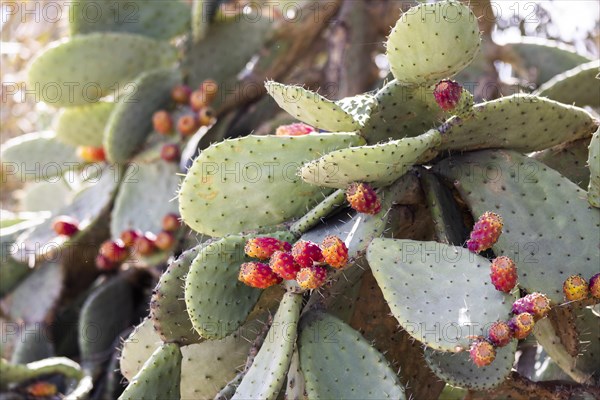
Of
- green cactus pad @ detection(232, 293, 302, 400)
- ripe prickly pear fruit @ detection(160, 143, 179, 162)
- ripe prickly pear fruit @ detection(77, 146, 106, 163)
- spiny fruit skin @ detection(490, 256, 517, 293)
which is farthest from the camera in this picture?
ripe prickly pear fruit @ detection(77, 146, 106, 163)

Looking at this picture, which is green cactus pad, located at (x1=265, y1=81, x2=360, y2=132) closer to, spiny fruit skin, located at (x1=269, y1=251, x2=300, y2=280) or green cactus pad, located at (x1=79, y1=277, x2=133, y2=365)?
spiny fruit skin, located at (x1=269, y1=251, x2=300, y2=280)

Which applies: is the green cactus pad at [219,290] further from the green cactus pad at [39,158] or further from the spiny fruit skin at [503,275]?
the green cactus pad at [39,158]

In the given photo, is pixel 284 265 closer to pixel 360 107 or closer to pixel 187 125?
pixel 360 107

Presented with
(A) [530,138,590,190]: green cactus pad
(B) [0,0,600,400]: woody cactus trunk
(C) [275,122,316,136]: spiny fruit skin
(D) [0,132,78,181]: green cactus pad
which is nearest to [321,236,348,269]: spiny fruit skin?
(B) [0,0,600,400]: woody cactus trunk

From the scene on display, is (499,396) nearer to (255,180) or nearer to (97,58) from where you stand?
(255,180)

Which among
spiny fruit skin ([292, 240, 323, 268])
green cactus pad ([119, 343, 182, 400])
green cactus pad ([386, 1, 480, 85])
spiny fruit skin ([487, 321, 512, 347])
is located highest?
green cactus pad ([386, 1, 480, 85])

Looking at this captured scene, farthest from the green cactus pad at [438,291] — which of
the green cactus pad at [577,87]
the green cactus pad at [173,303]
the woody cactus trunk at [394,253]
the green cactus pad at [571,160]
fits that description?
the green cactus pad at [577,87]

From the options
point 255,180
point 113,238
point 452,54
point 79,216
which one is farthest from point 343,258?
point 79,216
